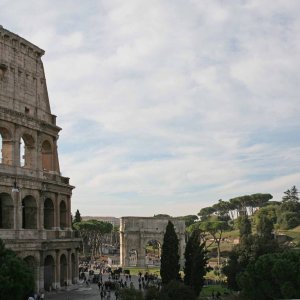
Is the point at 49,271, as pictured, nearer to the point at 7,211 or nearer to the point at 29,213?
the point at 29,213

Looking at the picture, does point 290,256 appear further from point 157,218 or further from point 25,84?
point 157,218

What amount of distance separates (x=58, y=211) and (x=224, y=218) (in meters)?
91.8

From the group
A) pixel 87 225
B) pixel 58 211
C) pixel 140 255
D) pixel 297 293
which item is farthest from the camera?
pixel 87 225

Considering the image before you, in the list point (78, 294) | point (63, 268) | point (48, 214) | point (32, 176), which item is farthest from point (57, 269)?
point (32, 176)

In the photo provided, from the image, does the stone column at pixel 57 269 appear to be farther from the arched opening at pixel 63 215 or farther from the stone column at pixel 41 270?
the arched opening at pixel 63 215

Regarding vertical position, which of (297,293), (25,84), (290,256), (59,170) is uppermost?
(25,84)

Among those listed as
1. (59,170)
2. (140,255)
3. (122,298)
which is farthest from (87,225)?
(122,298)

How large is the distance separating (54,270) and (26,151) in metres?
9.03

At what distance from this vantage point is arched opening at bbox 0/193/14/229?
36.6 m

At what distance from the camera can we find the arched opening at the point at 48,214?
4122 cm

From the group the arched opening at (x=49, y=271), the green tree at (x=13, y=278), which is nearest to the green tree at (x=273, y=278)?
the green tree at (x=13, y=278)

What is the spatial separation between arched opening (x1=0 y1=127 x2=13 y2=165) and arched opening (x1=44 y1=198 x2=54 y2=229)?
5086 millimetres

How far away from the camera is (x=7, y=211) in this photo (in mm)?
36781

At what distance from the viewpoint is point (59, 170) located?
143 feet
